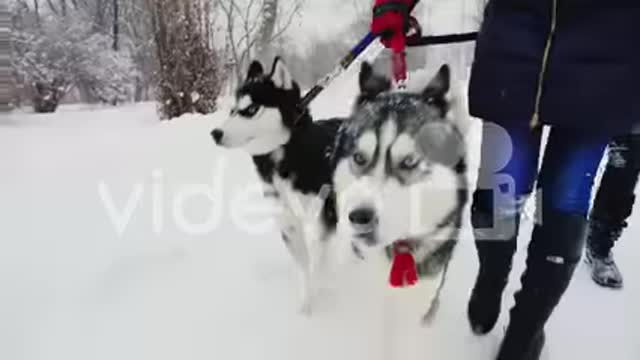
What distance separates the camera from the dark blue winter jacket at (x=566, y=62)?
70 cm

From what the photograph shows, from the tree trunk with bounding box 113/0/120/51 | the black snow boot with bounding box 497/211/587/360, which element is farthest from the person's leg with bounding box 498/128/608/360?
the tree trunk with bounding box 113/0/120/51

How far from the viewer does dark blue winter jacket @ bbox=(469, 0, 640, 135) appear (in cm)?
70

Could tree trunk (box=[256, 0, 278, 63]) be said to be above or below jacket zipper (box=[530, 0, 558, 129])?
below

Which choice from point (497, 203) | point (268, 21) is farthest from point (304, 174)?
point (268, 21)

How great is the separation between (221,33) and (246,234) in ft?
10.6

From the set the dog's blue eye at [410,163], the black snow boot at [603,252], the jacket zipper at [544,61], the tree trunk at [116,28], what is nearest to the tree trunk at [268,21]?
the tree trunk at [116,28]

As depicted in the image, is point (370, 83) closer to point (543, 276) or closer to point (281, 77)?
point (281, 77)

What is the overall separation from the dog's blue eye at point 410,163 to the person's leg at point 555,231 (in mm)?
197

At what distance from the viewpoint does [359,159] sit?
93 centimetres

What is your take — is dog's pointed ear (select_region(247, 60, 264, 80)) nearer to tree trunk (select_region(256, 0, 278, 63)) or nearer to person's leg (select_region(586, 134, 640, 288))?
person's leg (select_region(586, 134, 640, 288))

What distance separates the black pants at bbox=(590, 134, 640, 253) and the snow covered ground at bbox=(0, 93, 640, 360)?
0.13 m

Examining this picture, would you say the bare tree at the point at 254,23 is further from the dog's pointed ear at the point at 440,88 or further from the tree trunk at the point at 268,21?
the dog's pointed ear at the point at 440,88

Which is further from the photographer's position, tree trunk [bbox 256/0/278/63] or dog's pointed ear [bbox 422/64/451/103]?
tree trunk [bbox 256/0/278/63]

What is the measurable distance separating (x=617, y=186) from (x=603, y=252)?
0.17 metres
